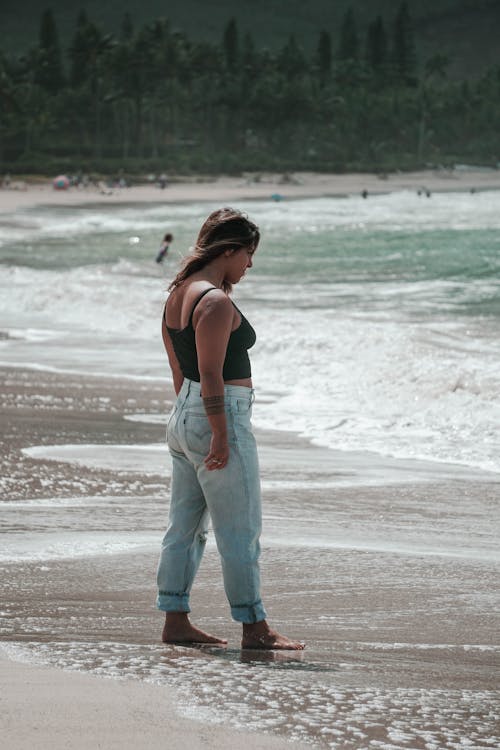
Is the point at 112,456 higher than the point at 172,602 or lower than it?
higher

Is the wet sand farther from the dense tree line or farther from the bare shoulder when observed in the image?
the dense tree line

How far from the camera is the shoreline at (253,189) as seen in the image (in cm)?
8031

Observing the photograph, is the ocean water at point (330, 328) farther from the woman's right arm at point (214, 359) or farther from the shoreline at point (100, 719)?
the shoreline at point (100, 719)

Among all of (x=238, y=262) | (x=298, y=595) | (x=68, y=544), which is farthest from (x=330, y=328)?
(x=238, y=262)

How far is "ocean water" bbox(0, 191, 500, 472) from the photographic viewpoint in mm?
9609

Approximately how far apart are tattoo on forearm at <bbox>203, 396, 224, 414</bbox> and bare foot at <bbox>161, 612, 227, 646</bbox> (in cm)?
71

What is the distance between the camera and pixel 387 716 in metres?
3.28

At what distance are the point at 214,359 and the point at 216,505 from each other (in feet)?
1.64

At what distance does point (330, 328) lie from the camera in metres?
15.1

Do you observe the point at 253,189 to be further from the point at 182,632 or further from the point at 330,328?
the point at 182,632

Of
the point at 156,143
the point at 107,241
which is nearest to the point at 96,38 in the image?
the point at 156,143

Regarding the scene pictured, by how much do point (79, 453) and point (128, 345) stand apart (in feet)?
22.6

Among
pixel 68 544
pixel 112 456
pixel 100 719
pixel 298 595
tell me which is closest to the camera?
pixel 100 719

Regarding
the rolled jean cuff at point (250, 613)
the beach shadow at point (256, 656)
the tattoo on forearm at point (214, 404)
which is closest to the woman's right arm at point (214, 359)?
the tattoo on forearm at point (214, 404)
